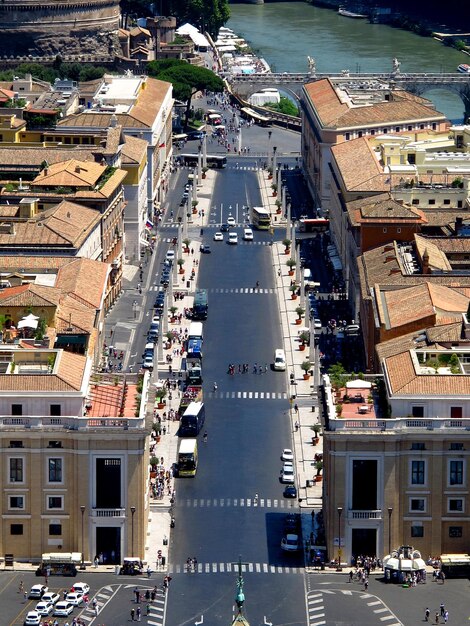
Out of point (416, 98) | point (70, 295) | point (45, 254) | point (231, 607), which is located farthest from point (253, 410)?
point (416, 98)

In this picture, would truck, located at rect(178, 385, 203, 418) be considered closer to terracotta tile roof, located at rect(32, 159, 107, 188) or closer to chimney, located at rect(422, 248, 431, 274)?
chimney, located at rect(422, 248, 431, 274)

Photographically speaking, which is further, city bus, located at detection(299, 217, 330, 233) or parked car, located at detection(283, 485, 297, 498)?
city bus, located at detection(299, 217, 330, 233)

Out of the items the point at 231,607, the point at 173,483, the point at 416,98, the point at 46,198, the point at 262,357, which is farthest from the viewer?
the point at 416,98

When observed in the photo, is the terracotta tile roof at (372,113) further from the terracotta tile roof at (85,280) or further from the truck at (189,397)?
the truck at (189,397)

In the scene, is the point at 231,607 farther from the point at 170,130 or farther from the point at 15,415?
the point at 170,130

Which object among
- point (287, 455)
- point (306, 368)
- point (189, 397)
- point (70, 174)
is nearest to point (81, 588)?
point (287, 455)

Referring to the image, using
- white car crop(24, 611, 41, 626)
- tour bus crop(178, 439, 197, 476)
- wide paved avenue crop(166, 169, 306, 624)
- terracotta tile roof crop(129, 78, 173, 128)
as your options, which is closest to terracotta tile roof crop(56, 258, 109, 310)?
wide paved avenue crop(166, 169, 306, 624)
